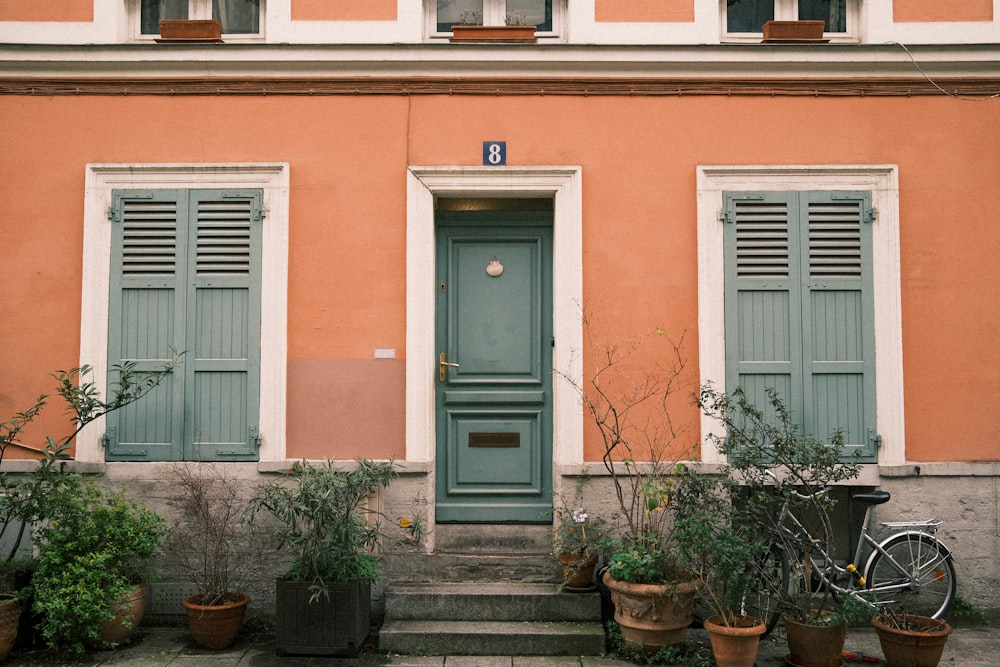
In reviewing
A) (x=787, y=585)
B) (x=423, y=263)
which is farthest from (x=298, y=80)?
(x=787, y=585)

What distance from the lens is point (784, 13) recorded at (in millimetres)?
6625

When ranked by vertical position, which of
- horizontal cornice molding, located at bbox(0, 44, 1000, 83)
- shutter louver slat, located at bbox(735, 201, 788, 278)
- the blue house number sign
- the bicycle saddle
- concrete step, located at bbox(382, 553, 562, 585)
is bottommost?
concrete step, located at bbox(382, 553, 562, 585)

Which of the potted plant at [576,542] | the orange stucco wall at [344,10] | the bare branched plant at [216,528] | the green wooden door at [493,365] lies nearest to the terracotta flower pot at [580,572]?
the potted plant at [576,542]

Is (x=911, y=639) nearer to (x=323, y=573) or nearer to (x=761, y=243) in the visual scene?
(x=761, y=243)

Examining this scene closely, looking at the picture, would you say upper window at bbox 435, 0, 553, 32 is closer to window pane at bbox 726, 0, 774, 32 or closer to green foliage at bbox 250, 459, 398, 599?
window pane at bbox 726, 0, 774, 32

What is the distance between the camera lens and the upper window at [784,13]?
21.6 ft

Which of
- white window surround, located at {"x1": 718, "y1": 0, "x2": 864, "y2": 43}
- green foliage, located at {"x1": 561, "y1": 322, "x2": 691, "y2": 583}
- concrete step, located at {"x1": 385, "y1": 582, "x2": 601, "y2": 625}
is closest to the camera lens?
concrete step, located at {"x1": 385, "y1": 582, "x2": 601, "y2": 625}

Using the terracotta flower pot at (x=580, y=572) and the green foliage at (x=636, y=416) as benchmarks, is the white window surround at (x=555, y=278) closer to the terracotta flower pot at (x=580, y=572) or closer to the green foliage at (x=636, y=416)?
the green foliage at (x=636, y=416)

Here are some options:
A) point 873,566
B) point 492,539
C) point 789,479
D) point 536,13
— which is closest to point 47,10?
point 536,13

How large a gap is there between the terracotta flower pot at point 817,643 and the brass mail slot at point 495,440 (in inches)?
91.4

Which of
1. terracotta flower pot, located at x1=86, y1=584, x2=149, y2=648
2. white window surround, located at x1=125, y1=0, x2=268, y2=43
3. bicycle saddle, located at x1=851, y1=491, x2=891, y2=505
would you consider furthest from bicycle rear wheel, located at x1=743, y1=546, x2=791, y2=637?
white window surround, located at x1=125, y1=0, x2=268, y2=43

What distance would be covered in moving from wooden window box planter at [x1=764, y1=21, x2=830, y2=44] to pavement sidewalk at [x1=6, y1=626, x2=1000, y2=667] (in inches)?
171

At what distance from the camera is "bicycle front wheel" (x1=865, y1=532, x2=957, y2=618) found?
598 centimetres

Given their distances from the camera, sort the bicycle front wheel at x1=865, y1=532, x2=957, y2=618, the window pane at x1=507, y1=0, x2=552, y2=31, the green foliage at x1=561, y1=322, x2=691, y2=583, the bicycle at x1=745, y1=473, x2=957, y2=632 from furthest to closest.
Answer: the window pane at x1=507, y1=0, x2=552, y2=31 < the green foliage at x1=561, y1=322, x2=691, y2=583 < the bicycle front wheel at x1=865, y1=532, x2=957, y2=618 < the bicycle at x1=745, y1=473, x2=957, y2=632
